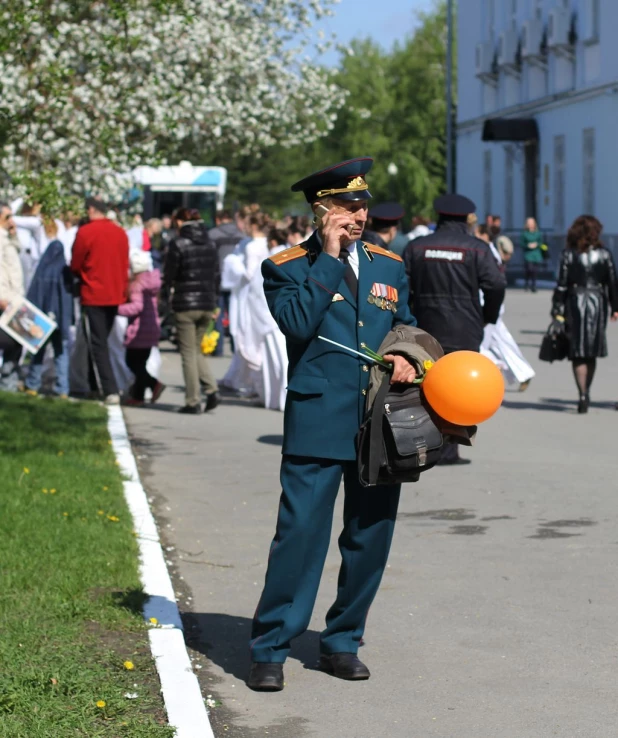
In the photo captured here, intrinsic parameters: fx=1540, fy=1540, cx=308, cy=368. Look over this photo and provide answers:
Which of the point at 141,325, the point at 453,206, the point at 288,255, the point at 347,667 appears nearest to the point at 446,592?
the point at 347,667

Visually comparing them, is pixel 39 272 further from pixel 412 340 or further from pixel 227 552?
pixel 412 340

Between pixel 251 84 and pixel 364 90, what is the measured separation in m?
40.1

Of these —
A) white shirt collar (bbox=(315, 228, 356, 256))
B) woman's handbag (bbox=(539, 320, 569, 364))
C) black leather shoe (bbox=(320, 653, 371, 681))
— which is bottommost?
black leather shoe (bbox=(320, 653, 371, 681))

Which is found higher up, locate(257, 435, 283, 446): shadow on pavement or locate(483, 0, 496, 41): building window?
locate(483, 0, 496, 41): building window

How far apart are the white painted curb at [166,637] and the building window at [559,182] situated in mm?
34599

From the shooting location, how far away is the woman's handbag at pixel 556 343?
1391cm

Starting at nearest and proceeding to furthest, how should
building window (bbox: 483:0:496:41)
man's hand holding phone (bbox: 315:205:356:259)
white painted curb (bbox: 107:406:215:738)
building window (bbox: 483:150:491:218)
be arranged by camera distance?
1. white painted curb (bbox: 107:406:215:738)
2. man's hand holding phone (bbox: 315:205:356:259)
3. building window (bbox: 483:0:496:41)
4. building window (bbox: 483:150:491:218)

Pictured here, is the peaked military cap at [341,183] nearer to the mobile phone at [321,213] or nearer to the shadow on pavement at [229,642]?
the mobile phone at [321,213]

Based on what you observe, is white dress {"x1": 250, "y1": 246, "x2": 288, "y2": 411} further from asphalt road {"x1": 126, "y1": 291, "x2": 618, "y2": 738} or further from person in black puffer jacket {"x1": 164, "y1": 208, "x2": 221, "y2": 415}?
asphalt road {"x1": 126, "y1": 291, "x2": 618, "y2": 738}

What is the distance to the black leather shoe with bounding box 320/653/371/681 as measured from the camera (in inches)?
219

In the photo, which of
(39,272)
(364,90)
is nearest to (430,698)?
(39,272)

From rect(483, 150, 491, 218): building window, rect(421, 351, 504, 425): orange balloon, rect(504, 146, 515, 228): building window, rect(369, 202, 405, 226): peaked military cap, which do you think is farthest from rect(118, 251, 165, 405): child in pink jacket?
rect(483, 150, 491, 218): building window

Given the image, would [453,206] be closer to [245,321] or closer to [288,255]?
[245,321]

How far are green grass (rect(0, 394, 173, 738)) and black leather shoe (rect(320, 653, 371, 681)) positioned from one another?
0.66 meters
